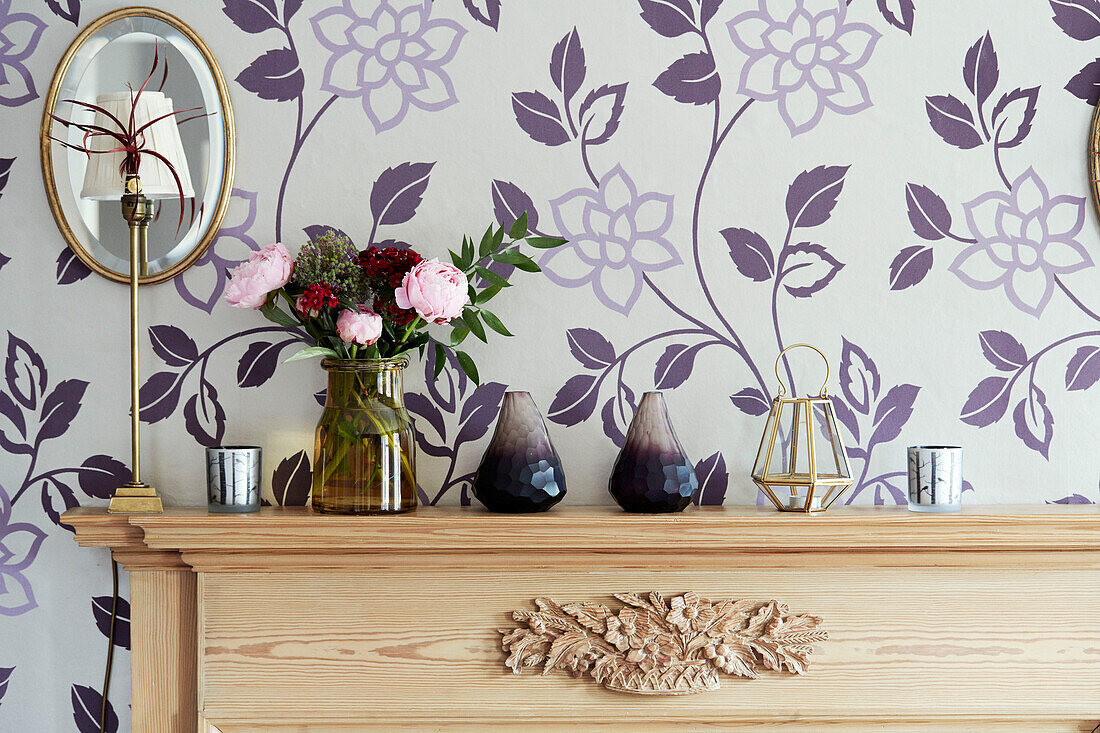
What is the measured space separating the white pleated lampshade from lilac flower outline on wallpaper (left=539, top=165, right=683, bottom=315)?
22.7 inches

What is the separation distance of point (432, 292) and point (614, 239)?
1.05ft

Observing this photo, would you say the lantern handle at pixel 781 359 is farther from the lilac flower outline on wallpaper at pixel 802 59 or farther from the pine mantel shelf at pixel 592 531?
the lilac flower outline on wallpaper at pixel 802 59

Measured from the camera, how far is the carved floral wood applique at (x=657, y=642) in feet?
3.72

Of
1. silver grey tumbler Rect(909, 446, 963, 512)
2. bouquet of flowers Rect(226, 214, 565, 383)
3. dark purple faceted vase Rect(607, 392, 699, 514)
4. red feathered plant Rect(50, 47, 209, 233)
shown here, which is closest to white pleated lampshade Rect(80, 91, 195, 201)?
red feathered plant Rect(50, 47, 209, 233)

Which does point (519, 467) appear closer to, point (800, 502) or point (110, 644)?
point (800, 502)

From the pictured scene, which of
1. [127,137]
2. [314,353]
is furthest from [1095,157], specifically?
[127,137]

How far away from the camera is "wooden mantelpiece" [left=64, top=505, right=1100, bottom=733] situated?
1107mm

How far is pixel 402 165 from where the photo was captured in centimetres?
124

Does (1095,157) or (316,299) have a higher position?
(1095,157)

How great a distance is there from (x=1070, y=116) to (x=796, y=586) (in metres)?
0.83

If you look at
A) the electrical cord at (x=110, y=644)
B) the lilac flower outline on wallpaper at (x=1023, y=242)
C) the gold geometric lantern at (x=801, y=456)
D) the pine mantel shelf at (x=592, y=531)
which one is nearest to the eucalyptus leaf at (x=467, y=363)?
the pine mantel shelf at (x=592, y=531)

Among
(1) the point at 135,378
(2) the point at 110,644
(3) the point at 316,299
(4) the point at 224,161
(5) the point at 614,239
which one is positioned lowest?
(2) the point at 110,644

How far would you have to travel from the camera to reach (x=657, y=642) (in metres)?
1.14

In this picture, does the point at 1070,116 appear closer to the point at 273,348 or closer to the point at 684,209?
the point at 684,209
